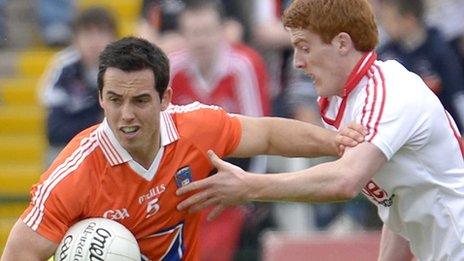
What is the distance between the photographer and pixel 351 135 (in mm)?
6430

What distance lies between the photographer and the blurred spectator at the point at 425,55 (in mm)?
11094

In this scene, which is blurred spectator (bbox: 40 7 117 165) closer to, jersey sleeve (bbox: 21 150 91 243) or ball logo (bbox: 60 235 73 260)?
jersey sleeve (bbox: 21 150 91 243)

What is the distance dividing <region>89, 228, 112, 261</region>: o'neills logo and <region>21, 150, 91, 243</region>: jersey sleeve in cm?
16

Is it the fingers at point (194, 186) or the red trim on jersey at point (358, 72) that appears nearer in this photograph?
the fingers at point (194, 186)

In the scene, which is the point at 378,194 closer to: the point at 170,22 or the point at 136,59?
the point at 136,59

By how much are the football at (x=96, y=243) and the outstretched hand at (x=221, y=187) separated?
35 cm

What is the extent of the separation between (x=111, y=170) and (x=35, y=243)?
0.48 metres

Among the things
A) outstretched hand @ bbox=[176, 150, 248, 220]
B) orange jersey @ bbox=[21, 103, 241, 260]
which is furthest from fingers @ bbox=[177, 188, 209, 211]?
orange jersey @ bbox=[21, 103, 241, 260]

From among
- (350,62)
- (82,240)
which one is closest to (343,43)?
(350,62)

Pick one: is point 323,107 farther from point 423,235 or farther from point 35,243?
point 35,243

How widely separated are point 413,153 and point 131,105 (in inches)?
48.5

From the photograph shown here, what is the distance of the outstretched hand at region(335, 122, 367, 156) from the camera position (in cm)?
640

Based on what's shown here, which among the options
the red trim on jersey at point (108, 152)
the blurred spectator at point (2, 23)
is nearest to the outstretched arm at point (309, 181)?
the red trim on jersey at point (108, 152)

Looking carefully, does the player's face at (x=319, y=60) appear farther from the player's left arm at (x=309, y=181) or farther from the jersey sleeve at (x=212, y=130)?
the jersey sleeve at (x=212, y=130)
